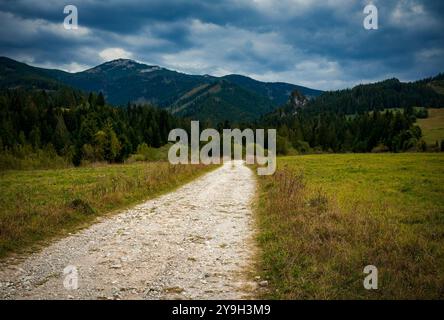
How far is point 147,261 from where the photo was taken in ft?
30.4

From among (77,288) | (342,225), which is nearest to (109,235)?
(77,288)

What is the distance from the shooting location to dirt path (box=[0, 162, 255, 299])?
7246 millimetres

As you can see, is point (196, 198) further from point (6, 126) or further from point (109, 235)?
point (6, 126)

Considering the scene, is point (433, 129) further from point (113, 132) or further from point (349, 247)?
point (349, 247)

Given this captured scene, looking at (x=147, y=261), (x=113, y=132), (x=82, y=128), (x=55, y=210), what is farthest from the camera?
(x=82, y=128)

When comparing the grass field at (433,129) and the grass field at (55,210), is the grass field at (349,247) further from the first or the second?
the grass field at (433,129)

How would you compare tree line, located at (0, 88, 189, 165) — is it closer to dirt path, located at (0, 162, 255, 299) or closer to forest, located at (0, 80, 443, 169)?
forest, located at (0, 80, 443, 169)

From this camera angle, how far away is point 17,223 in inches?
465

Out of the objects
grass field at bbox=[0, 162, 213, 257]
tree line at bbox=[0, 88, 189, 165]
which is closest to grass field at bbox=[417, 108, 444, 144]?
tree line at bbox=[0, 88, 189, 165]

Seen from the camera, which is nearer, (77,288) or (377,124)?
(77,288)

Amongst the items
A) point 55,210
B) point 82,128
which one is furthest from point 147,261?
point 82,128
